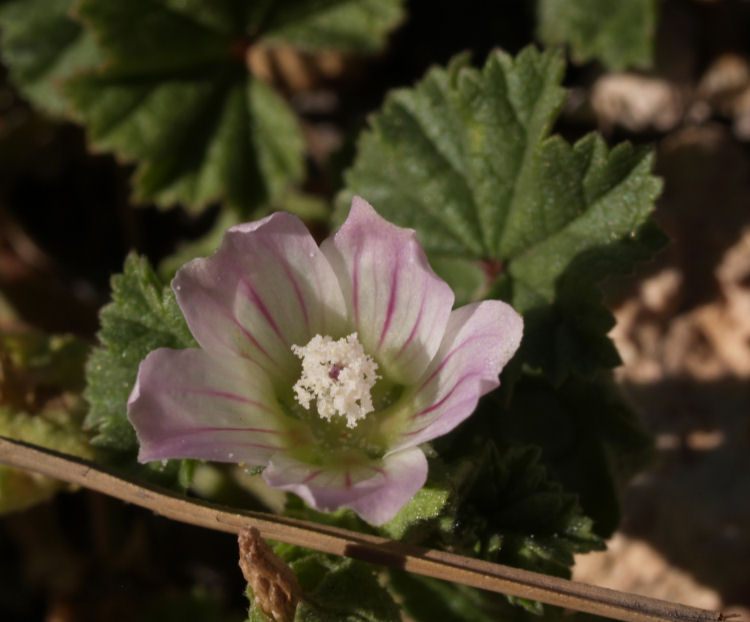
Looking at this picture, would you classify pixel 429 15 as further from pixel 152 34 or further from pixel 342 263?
pixel 342 263

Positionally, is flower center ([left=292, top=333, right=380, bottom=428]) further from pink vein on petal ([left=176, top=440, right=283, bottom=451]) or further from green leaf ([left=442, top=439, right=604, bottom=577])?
green leaf ([left=442, top=439, right=604, bottom=577])

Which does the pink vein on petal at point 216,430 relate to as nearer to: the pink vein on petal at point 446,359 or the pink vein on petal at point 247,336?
the pink vein on petal at point 247,336

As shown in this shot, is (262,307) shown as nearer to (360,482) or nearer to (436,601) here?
(360,482)

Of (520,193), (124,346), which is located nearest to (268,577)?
(124,346)

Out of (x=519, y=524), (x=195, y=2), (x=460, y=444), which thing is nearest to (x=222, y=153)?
(x=195, y=2)

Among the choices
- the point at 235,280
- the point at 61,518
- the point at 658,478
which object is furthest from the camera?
the point at 61,518

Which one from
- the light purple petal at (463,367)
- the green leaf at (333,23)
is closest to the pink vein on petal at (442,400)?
the light purple petal at (463,367)

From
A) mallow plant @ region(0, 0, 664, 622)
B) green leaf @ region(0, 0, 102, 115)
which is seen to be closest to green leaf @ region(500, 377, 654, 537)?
mallow plant @ region(0, 0, 664, 622)

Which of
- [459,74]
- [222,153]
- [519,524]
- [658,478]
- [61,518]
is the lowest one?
[61,518]
